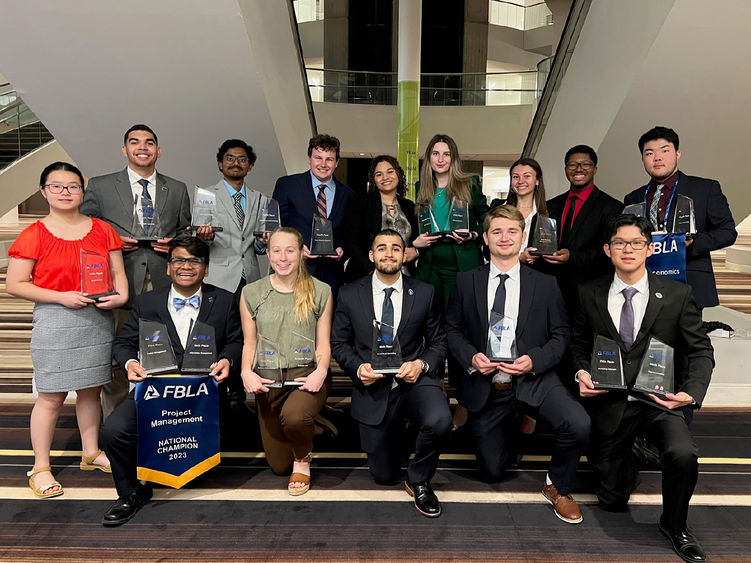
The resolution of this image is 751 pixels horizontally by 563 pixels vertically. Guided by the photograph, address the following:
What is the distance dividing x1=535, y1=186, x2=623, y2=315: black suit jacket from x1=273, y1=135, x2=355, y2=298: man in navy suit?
1234mm

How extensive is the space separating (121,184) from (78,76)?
1644mm

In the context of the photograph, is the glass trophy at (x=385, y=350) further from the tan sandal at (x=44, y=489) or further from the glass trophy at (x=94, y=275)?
the tan sandal at (x=44, y=489)

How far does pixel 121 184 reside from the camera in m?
3.07

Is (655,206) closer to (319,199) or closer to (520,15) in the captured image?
(319,199)

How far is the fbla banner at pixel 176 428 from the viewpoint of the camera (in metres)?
2.57

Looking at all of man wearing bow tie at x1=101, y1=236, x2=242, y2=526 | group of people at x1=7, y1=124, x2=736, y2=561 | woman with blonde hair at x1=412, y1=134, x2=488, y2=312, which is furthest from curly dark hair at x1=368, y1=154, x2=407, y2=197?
man wearing bow tie at x1=101, y1=236, x2=242, y2=526

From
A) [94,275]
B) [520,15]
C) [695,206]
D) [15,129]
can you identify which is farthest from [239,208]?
[520,15]

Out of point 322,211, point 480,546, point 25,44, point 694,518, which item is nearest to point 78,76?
point 25,44

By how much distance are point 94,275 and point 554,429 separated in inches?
89.2

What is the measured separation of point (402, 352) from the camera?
2.84 meters

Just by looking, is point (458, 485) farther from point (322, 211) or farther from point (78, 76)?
point (78, 76)

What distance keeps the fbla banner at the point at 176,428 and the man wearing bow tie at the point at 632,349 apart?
5.78 feet

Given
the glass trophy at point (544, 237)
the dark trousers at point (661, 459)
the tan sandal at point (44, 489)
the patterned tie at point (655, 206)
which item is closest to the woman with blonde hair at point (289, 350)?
the tan sandal at point (44, 489)

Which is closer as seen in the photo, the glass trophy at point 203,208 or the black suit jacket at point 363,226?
the glass trophy at point 203,208
